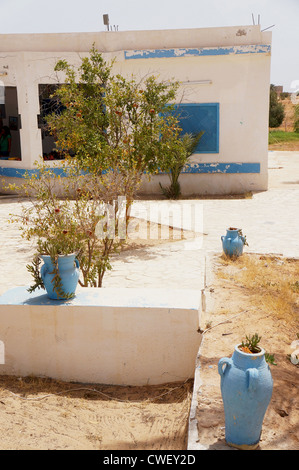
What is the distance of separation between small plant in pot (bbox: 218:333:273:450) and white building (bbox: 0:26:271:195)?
1087 cm

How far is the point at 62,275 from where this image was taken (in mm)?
5117

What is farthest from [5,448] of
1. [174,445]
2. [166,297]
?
[166,297]

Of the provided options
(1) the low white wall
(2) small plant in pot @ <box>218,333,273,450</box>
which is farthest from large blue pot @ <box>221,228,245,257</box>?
(2) small plant in pot @ <box>218,333,273,450</box>

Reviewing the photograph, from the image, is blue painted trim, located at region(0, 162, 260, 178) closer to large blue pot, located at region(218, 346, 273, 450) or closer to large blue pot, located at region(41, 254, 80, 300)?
large blue pot, located at region(41, 254, 80, 300)

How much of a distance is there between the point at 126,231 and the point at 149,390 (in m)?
4.85

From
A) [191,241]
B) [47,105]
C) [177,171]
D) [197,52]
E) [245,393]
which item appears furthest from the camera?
[47,105]

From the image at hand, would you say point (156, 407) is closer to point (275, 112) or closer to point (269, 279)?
point (269, 279)

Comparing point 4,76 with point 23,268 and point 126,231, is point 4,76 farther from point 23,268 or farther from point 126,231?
point 23,268

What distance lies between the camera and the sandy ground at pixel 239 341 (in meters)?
3.49

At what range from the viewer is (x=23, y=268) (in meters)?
7.74

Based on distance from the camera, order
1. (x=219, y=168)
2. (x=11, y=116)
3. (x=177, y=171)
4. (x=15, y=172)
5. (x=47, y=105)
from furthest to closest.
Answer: (x=11, y=116) → (x=47, y=105) → (x=15, y=172) → (x=219, y=168) → (x=177, y=171)

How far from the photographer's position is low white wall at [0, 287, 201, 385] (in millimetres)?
5027

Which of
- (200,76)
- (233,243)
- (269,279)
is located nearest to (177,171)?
(200,76)

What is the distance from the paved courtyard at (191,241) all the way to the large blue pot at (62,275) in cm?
170
